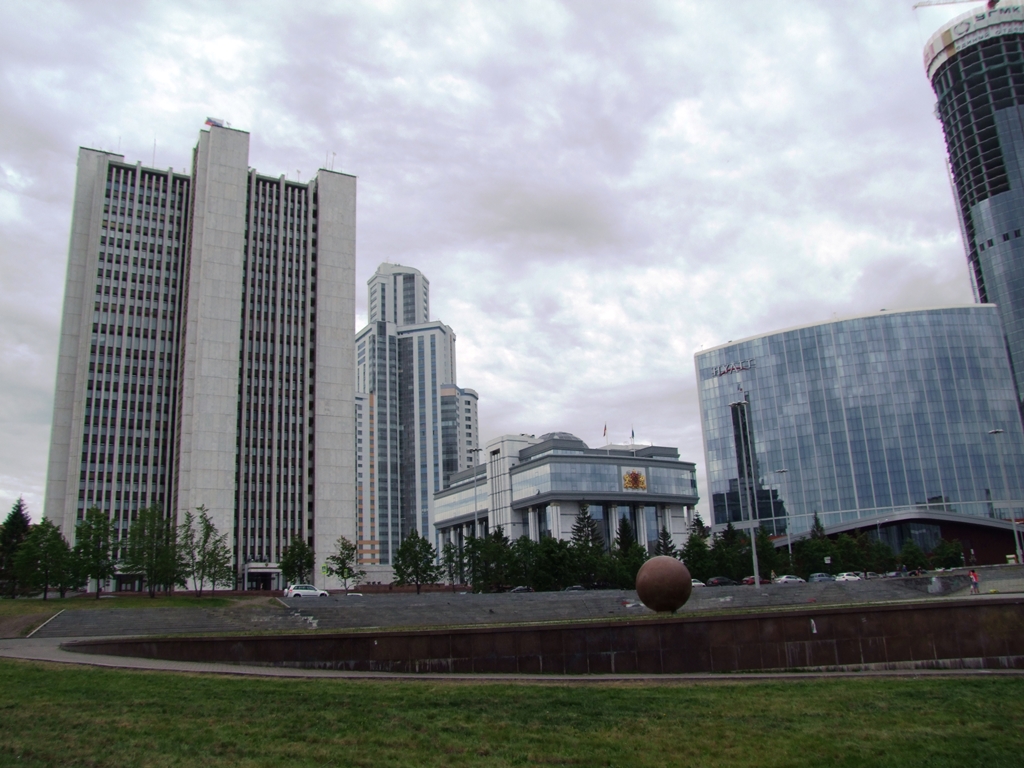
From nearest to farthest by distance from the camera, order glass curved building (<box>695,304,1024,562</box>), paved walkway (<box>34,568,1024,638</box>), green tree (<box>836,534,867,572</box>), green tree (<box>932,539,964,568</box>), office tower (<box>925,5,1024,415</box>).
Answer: paved walkway (<box>34,568,1024,638</box>) < green tree (<box>836,534,867,572</box>) < green tree (<box>932,539,964,568</box>) < glass curved building (<box>695,304,1024,562</box>) < office tower (<box>925,5,1024,415</box>)

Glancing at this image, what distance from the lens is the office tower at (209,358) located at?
335 ft

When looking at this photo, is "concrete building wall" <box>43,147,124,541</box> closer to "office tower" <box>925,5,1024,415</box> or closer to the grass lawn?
the grass lawn

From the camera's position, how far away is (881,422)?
5502 inches

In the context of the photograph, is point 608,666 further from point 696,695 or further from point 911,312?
point 911,312

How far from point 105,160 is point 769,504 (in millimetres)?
123569

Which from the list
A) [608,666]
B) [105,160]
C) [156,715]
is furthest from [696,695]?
[105,160]

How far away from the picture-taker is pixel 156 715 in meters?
14.5

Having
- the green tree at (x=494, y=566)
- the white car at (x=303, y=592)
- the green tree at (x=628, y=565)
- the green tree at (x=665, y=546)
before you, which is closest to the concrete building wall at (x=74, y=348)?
the white car at (x=303, y=592)

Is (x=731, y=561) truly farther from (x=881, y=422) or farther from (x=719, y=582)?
(x=881, y=422)

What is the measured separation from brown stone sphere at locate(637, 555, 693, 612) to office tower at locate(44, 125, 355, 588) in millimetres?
83472

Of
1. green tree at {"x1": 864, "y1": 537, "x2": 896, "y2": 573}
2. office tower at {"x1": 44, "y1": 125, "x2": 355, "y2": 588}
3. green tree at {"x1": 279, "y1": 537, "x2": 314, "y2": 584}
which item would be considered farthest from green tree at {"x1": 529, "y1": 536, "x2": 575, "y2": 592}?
green tree at {"x1": 864, "y1": 537, "x2": 896, "y2": 573}

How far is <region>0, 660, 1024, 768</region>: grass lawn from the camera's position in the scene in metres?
11.4

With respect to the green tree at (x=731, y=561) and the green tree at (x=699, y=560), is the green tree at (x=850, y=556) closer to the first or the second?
the green tree at (x=731, y=561)

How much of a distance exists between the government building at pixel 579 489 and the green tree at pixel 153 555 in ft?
207
